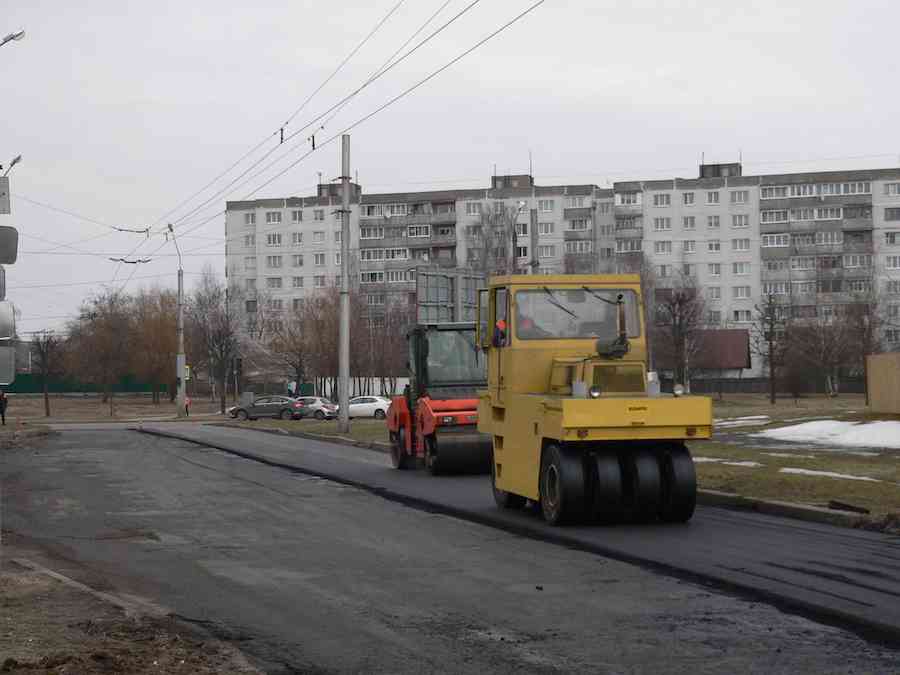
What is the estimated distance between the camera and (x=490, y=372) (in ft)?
55.6

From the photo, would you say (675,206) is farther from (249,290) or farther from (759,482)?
(759,482)

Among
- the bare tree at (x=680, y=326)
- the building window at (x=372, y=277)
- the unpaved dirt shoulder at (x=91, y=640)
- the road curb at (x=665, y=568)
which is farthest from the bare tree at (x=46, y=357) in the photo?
the unpaved dirt shoulder at (x=91, y=640)

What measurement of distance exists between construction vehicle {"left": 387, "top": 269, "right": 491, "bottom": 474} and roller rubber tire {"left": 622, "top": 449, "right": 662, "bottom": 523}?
7448 mm

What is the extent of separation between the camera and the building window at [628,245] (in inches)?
4419

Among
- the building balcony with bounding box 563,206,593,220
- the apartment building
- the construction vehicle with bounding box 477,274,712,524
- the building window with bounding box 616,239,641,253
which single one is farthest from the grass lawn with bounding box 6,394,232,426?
the construction vehicle with bounding box 477,274,712,524

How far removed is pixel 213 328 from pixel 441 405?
237ft

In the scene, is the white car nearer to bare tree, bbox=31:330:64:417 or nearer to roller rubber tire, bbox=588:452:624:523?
bare tree, bbox=31:330:64:417

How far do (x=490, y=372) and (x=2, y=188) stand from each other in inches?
306

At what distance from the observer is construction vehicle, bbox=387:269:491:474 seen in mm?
22531

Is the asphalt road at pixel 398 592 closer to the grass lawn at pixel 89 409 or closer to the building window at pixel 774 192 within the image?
the grass lawn at pixel 89 409

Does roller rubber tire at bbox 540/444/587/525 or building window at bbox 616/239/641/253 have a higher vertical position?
building window at bbox 616/239/641/253

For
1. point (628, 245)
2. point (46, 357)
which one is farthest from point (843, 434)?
point (628, 245)

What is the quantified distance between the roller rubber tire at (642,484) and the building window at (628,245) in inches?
3891

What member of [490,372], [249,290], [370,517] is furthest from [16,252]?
[249,290]
